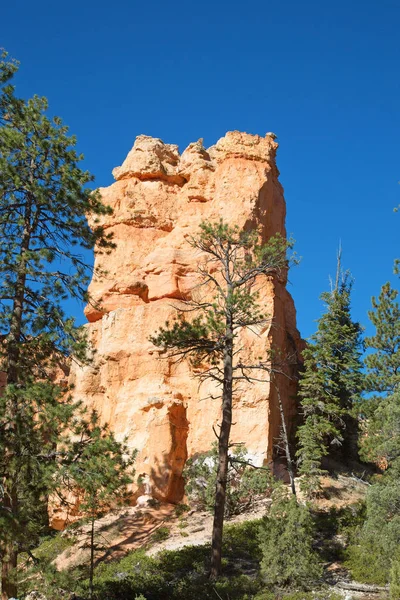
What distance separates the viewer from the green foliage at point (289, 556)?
15984mm

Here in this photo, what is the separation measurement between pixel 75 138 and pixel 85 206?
5.30 feet

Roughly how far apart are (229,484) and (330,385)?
8.22m

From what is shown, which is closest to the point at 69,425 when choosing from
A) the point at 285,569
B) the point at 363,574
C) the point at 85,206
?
the point at 85,206

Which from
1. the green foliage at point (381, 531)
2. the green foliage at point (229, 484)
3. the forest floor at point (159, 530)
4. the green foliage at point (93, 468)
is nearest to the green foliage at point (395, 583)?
the green foliage at point (381, 531)

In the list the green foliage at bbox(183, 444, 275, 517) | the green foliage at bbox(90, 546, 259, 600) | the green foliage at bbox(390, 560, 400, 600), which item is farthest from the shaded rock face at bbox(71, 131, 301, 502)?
the green foliage at bbox(390, 560, 400, 600)

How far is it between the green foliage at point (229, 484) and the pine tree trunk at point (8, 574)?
40.0ft

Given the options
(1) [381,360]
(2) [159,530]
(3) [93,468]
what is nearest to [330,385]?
(1) [381,360]

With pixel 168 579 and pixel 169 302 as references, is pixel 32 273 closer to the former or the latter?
pixel 168 579

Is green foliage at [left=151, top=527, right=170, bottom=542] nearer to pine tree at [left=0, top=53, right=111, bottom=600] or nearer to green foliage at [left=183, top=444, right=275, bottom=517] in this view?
green foliage at [left=183, top=444, right=275, bottom=517]

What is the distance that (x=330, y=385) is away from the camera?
28750 mm

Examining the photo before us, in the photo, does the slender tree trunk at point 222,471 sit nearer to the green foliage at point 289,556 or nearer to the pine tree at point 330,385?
the green foliage at point 289,556

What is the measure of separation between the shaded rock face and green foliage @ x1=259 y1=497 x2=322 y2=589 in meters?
8.35

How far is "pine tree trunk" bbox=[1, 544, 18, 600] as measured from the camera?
11177 millimetres

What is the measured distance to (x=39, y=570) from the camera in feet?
38.5
